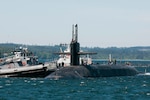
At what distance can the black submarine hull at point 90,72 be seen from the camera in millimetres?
103062

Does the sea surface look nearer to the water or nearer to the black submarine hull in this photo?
the water

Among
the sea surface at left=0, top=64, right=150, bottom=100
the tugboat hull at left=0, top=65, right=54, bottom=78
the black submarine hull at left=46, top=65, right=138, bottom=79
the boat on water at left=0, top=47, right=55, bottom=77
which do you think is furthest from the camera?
the boat on water at left=0, top=47, right=55, bottom=77

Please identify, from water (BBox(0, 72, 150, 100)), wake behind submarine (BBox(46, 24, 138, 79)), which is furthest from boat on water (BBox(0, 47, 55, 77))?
water (BBox(0, 72, 150, 100))

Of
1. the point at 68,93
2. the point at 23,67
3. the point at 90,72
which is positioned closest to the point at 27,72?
the point at 23,67

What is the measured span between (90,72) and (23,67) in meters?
13.4

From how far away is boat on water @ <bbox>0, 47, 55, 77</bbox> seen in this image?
110 metres

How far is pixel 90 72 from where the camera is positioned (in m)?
110

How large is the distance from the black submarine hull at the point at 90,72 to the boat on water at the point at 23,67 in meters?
6.33

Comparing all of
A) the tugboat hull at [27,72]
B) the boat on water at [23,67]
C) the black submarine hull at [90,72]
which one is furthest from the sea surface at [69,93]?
the boat on water at [23,67]

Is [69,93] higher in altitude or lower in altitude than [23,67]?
lower

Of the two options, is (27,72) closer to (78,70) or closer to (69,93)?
(78,70)

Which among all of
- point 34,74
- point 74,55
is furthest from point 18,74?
point 74,55

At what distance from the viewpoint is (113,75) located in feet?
394

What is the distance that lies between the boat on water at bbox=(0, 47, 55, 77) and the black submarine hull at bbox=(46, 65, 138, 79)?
6.33m
